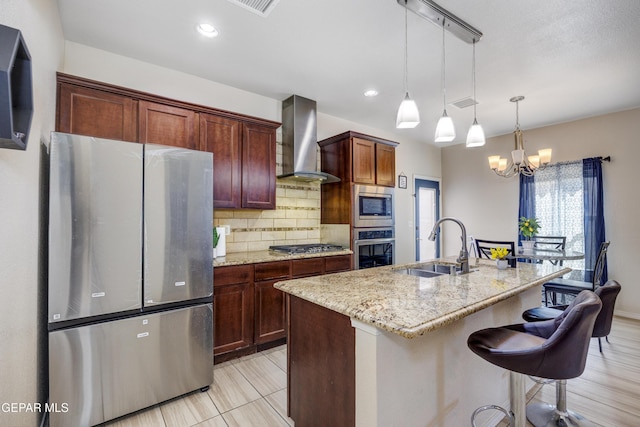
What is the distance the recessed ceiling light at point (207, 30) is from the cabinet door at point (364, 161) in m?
2.06

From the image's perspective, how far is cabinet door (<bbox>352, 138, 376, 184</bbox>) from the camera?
3.92 meters

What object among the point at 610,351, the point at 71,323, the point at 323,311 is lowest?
the point at 610,351

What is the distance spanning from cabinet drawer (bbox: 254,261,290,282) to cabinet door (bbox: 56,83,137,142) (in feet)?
5.27

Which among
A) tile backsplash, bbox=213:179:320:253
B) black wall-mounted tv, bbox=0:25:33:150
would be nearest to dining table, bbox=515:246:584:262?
tile backsplash, bbox=213:179:320:253

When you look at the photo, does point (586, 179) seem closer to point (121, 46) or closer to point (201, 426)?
point (201, 426)

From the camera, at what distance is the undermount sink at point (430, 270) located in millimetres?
2258

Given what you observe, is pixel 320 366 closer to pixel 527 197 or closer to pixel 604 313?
pixel 604 313

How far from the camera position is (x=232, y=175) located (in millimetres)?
3072

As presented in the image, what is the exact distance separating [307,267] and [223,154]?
149 cm

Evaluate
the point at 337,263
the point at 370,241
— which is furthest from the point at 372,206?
the point at 337,263

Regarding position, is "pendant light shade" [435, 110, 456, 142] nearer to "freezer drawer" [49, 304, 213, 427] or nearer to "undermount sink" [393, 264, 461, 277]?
"undermount sink" [393, 264, 461, 277]

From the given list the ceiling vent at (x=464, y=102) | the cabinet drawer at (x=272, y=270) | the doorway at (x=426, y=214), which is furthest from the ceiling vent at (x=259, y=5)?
the doorway at (x=426, y=214)

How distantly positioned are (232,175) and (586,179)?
494 cm

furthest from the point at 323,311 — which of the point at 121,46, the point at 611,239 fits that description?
the point at 611,239
